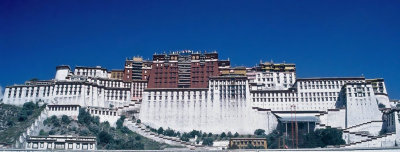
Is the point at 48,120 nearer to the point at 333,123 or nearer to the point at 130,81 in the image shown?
the point at 130,81

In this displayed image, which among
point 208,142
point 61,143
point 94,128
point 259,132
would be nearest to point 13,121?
point 94,128

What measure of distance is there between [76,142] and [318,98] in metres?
52.2

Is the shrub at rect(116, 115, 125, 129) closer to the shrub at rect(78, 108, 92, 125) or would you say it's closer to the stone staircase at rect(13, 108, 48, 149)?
the shrub at rect(78, 108, 92, 125)

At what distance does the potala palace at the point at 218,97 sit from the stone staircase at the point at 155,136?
0.46 meters

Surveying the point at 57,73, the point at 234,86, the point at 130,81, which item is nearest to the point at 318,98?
the point at 234,86

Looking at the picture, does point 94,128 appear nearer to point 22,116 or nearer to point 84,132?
point 84,132

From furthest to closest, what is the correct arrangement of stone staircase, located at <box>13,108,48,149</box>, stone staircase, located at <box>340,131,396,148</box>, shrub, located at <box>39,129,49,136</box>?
shrub, located at <box>39,129,49,136</box> → stone staircase, located at <box>340,131,396,148</box> → stone staircase, located at <box>13,108,48,149</box>

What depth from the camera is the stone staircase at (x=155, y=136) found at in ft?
290

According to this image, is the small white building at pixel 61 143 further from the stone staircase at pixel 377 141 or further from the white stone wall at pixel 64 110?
the stone staircase at pixel 377 141

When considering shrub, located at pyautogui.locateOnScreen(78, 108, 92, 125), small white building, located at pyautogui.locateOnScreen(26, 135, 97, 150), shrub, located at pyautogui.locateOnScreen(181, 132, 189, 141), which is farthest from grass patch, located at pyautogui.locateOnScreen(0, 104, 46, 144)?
shrub, located at pyautogui.locateOnScreen(181, 132, 189, 141)

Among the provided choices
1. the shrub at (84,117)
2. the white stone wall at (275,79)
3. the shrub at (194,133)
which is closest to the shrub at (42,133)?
the shrub at (84,117)

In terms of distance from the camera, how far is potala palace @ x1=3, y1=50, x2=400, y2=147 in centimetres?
9619

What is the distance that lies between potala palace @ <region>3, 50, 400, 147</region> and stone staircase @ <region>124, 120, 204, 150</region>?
46 centimetres

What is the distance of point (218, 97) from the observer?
10150 cm
